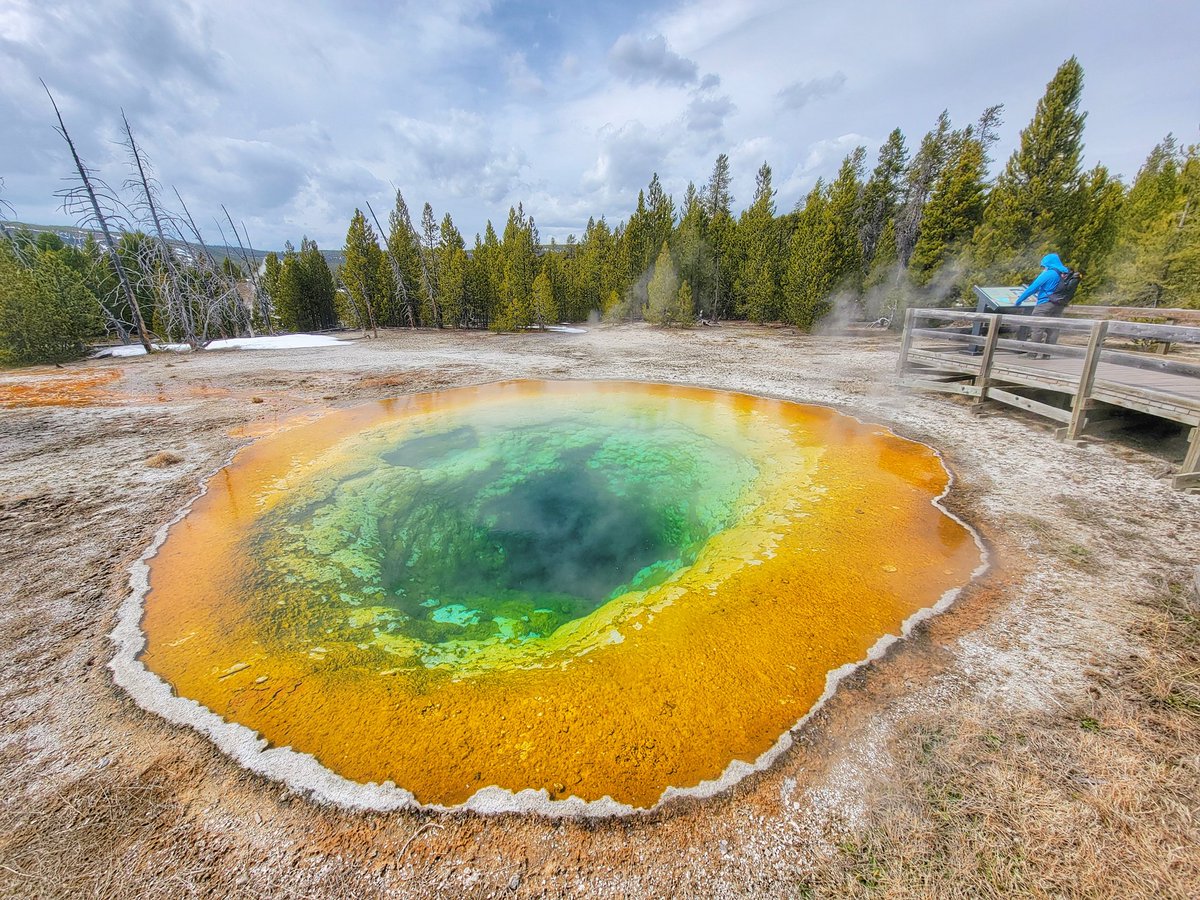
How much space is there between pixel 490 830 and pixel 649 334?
70.3ft

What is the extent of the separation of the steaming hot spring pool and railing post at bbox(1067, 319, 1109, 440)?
1.97 metres

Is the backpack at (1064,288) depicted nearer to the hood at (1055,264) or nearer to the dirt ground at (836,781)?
the hood at (1055,264)

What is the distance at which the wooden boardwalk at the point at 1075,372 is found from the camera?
209 inches

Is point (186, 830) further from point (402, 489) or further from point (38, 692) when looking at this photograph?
point (402, 489)

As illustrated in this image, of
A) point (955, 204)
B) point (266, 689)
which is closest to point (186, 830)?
→ point (266, 689)

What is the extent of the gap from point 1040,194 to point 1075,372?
15911 millimetres

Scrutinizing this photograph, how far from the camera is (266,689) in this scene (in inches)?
128

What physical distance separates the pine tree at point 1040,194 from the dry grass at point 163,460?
2548cm

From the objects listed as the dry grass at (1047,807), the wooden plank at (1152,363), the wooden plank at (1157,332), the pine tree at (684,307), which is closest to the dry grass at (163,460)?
the dry grass at (1047,807)

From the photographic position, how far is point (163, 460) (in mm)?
6926

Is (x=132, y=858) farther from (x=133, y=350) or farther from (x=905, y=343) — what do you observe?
(x=133, y=350)

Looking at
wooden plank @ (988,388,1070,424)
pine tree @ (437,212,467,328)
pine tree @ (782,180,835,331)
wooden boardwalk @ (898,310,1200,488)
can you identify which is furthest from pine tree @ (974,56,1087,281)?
pine tree @ (437,212,467,328)

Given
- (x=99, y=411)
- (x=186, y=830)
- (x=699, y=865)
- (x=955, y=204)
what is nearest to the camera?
(x=699, y=865)

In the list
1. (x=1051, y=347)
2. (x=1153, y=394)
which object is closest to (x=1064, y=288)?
(x=1051, y=347)
